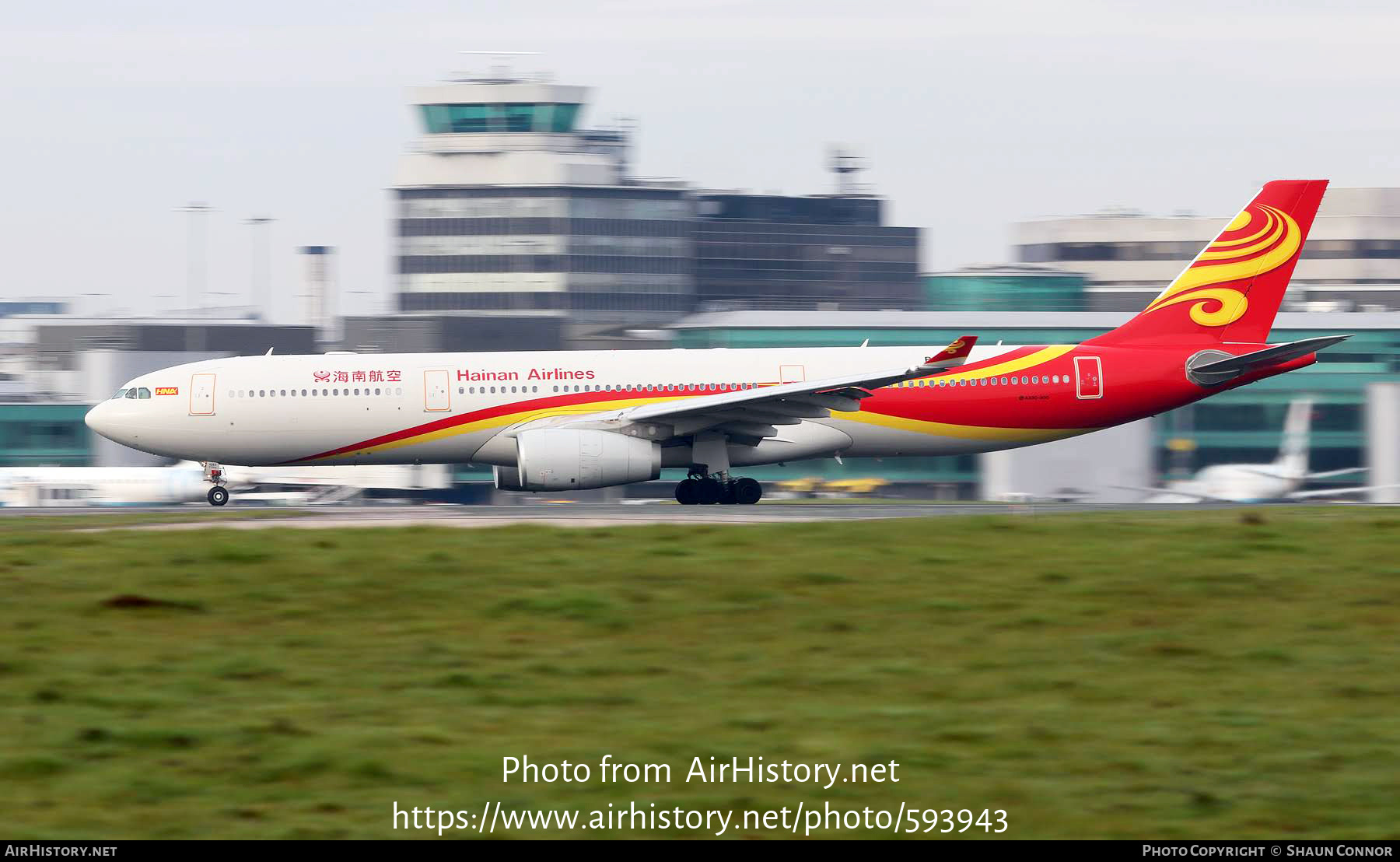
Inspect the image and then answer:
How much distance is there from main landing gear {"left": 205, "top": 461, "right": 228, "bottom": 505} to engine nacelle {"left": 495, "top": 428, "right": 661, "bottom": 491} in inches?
Result: 305

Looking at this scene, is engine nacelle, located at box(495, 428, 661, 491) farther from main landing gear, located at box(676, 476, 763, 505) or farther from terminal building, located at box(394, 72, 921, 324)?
terminal building, located at box(394, 72, 921, 324)

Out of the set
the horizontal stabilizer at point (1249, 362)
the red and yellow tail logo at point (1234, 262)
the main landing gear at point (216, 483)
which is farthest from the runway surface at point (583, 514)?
the red and yellow tail logo at point (1234, 262)

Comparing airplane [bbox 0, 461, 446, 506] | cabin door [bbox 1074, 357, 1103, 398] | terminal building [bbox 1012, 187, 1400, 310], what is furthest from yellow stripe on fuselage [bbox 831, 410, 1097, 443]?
terminal building [bbox 1012, 187, 1400, 310]

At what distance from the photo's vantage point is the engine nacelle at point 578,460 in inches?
1123

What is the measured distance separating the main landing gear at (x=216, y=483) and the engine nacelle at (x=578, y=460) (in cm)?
775

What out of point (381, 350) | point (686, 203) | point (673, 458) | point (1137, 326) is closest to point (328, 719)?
point (673, 458)

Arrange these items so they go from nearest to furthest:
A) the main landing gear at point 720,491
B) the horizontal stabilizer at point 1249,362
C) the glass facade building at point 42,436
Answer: the horizontal stabilizer at point 1249,362 → the main landing gear at point 720,491 → the glass facade building at point 42,436

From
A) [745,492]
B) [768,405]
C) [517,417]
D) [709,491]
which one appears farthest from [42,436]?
[768,405]

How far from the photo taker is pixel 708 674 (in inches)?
454

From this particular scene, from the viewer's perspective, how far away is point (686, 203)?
5064 inches

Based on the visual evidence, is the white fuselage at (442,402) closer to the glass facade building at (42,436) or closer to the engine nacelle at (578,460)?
the engine nacelle at (578,460)

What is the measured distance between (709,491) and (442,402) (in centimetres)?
567

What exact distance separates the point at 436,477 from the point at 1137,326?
35000 millimetres
